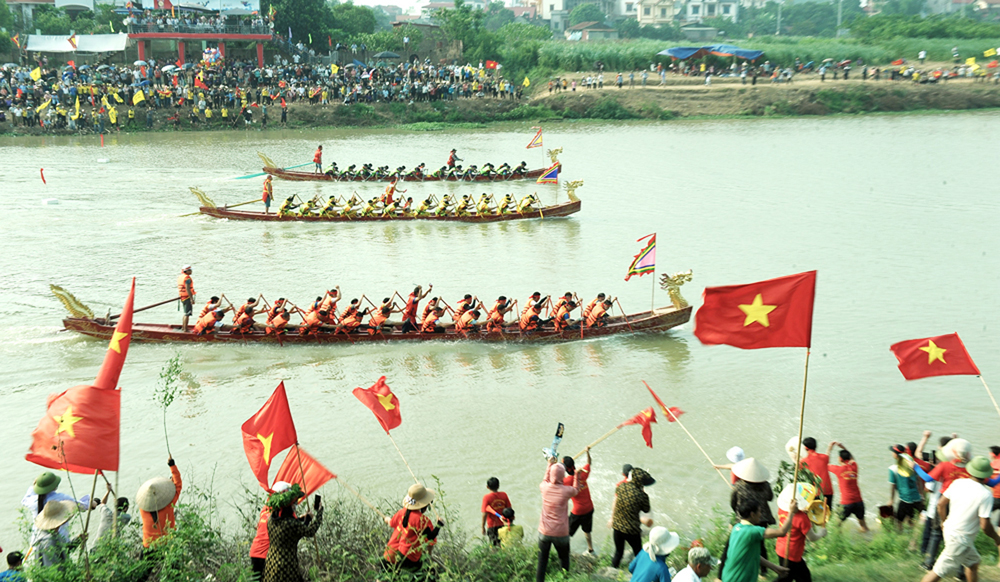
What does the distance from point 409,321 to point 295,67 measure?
3260 cm

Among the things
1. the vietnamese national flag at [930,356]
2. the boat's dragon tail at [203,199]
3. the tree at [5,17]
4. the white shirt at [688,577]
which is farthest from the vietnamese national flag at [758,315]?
the tree at [5,17]

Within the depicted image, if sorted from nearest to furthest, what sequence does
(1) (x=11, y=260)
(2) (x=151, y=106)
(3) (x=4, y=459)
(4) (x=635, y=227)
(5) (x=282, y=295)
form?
(3) (x=4, y=459)
(5) (x=282, y=295)
(1) (x=11, y=260)
(4) (x=635, y=227)
(2) (x=151, y=106)

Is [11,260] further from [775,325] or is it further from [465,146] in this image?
[465,146]

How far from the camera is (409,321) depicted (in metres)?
12.4

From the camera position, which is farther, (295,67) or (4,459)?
(295,67)

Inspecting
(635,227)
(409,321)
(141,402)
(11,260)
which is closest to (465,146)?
(635,227)

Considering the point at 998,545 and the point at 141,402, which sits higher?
the point at 998,545

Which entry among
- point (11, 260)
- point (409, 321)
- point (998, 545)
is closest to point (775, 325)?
point (998, 545)

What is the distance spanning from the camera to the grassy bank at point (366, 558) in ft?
18.3

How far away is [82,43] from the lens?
42281 millimetres

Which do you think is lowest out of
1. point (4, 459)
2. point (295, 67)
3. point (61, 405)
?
point (4, 459)

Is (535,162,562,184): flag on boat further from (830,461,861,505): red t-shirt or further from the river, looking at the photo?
(830,461,861,505): red t-shirt

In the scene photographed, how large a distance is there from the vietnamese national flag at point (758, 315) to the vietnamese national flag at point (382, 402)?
113 inches

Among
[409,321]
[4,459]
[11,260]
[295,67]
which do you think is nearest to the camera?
[4,459]
